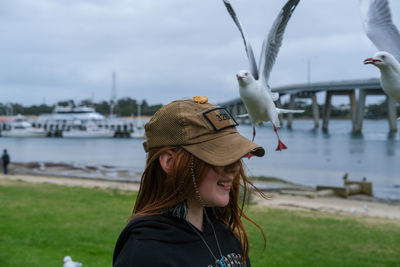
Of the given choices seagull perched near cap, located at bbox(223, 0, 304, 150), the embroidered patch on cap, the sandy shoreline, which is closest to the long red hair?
the embroidered patch on cap

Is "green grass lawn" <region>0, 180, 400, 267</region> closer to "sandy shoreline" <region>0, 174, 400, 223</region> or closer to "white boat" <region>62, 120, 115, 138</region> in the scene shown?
"sandy shoreline" <region>0, 174, 400, 223</region>

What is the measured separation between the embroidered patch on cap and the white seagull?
2.15 feet

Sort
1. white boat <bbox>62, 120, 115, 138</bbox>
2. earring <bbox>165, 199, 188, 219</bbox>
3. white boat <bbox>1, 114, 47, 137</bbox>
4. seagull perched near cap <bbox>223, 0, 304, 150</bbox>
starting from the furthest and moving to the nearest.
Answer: white boat <bbox>1, 114, 47, 137</bbox> → white boat <bbox>62, 120, 115, 138</bbox> → seagull perched near cap <bbox>223, 0, 304, 150</bbox> → earring <bbox>165, 199, 188, 219</bbox>

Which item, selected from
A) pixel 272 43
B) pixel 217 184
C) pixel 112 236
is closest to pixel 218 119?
pixel 217 184

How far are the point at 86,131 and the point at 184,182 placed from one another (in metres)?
84.5

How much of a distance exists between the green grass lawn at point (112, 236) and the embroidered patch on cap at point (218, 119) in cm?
492

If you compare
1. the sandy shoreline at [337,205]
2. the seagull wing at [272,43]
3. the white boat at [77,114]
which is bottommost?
the sandy shoreline at [337,205]

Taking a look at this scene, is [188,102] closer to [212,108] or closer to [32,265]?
[212,108]

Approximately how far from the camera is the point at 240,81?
2203mm

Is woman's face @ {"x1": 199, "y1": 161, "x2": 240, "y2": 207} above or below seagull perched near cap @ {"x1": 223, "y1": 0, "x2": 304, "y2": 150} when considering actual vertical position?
below

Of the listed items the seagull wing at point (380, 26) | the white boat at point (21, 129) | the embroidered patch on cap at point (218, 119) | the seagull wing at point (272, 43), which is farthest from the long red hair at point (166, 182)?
the white boat at point (21, 129)

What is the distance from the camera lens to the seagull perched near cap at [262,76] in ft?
7.01

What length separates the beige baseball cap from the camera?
1.76 metres

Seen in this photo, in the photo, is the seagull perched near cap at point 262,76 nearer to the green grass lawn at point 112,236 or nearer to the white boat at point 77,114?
the green grass lawn at point 112,236
